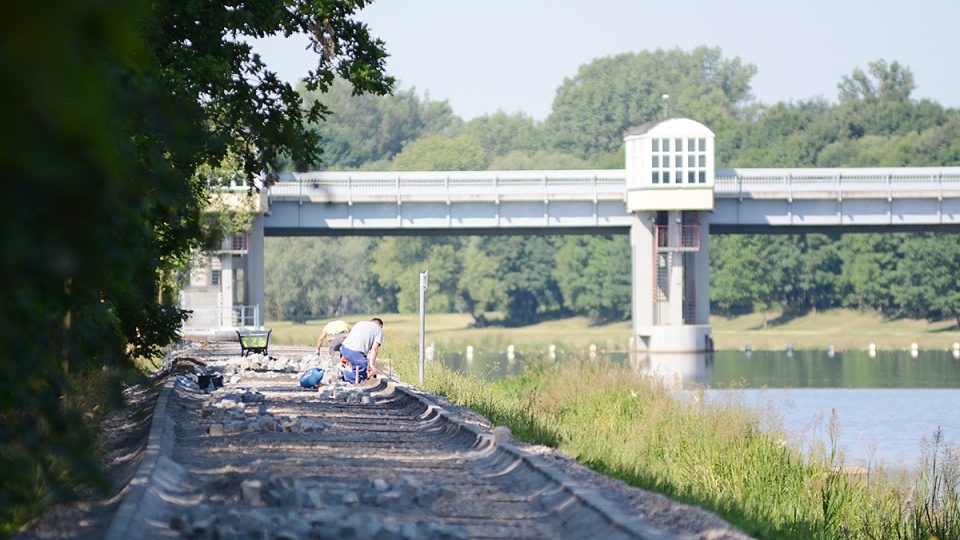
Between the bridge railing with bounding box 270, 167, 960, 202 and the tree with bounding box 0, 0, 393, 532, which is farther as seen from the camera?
the bridge railing with bounding box 270, 167, 960, 202

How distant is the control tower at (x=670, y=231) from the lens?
75250mm

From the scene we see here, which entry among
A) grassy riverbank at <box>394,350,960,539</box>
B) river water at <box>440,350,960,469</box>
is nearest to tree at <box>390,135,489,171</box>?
river water at <box>440,350,960,469</box>

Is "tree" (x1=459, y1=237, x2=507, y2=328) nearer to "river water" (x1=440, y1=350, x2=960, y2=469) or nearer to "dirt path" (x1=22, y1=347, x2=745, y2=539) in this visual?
"river water" (x1=440, y1=350, x2=960, y2=469)

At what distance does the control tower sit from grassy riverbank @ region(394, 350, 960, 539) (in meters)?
50.9

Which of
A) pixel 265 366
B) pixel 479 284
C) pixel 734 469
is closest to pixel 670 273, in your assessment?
pixel 479 284

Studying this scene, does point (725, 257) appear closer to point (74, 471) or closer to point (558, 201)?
point (558, 201)

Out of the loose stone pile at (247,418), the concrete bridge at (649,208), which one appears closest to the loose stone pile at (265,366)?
the loose stone pile at (247,418)

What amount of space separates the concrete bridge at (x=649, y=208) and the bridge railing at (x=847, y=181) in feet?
0.24

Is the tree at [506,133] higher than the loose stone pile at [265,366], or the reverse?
the tree at [506,133]

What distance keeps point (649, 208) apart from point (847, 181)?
10513 millimetres

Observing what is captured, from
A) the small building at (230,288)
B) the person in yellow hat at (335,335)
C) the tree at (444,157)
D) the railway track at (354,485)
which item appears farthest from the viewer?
the tree at (444,157)

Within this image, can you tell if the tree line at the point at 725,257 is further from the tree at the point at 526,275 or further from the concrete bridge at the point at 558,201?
the concrete bridge at the point at 558,201

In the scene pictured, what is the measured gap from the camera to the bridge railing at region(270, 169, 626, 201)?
7400cm

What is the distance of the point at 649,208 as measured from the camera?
247 ft
